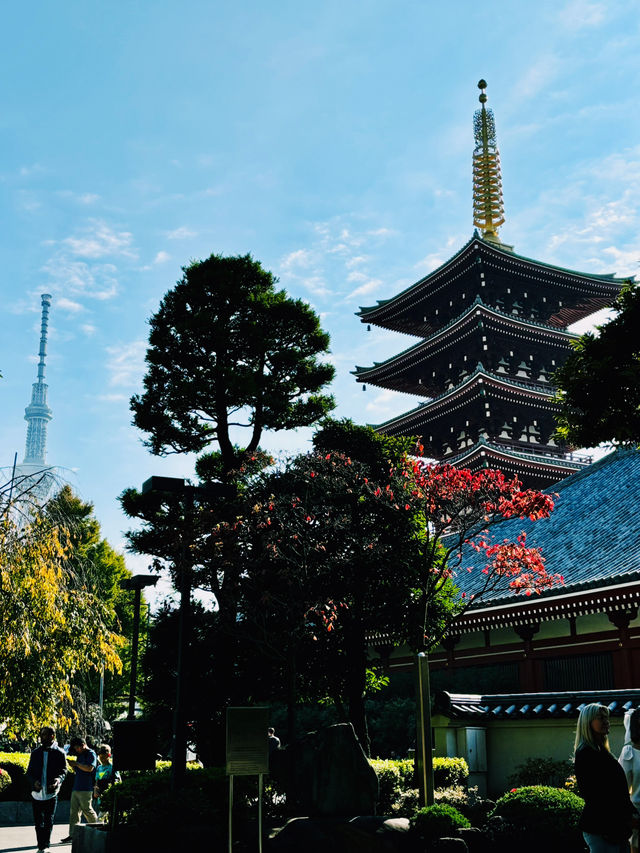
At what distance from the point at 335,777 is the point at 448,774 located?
356cm

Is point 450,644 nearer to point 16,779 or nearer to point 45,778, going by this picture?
point 16,779

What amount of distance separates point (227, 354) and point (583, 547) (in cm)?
1035

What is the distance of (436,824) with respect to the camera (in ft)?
34.2

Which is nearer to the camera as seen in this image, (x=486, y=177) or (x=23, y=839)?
(x=23, y=839)

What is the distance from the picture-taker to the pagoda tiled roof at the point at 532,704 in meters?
13.9

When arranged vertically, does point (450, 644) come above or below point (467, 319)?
below

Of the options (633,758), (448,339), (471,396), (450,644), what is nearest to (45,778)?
(633,758)

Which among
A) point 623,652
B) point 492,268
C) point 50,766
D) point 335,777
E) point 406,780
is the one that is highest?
point 492,268

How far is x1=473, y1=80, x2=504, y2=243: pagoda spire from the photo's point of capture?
4409cm

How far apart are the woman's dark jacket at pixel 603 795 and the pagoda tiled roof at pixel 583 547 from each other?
10563 mm

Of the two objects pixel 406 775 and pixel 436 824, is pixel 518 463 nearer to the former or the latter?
pixel 406 775

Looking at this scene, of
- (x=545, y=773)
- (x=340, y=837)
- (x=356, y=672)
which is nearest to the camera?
(x=340, y=837)

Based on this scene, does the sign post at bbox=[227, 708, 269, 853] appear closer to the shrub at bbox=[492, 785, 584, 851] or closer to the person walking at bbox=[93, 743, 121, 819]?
the shrub at bbox=[492, 785, 584, 851]

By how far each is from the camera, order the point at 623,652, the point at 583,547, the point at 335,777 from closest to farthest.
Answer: the point at 335,777 < the point at 623,652 < the point at 583,547
